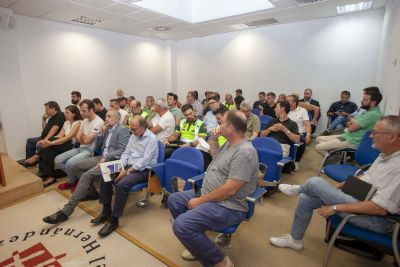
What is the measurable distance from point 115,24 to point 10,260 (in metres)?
5.91

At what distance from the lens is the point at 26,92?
5426 millimetres

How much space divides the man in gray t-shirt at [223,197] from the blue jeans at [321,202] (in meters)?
0.51

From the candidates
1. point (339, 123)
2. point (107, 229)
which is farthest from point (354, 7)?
point (107, 229)

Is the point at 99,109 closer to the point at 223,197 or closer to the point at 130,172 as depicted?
the point at 130,172

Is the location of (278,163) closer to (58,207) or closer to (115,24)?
(58,207)

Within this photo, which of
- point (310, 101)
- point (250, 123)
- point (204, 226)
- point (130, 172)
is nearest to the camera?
point (204, 226)

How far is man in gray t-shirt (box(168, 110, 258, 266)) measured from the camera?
1.72 meters

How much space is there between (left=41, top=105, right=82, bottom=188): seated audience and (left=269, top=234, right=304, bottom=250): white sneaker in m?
3.30

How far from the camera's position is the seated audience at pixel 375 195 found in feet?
5.07

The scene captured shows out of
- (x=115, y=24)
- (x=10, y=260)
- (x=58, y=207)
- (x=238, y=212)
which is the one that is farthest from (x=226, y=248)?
(x=115, y=24)

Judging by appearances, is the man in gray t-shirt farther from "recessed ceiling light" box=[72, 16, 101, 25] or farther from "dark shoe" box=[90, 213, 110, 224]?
"recessed ceiling light" box=[72, 16, 101, 25]

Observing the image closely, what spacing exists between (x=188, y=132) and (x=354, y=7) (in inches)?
194

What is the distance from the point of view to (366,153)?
2693 millimetres

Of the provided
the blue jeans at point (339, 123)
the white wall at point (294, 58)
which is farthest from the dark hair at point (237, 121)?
the white wall at point (294, 58)
